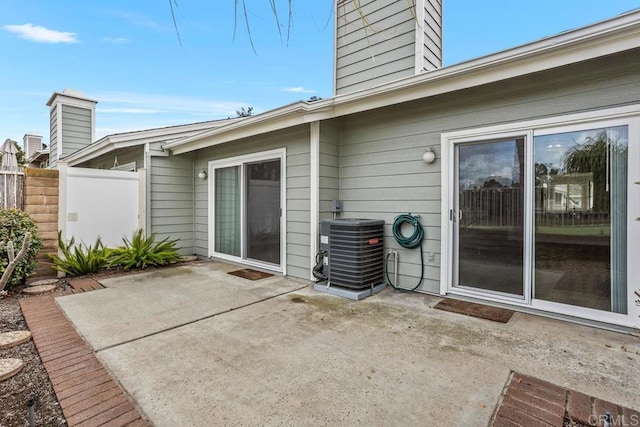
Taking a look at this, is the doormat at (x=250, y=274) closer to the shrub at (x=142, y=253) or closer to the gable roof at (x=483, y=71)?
the shrub at (x=142, y=253)

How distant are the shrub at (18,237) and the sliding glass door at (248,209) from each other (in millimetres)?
2637

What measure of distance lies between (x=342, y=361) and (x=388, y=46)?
4349 millimetres

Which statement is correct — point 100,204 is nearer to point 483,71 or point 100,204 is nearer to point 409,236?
point 409,236

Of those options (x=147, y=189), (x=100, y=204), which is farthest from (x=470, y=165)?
(x=100, y=204)

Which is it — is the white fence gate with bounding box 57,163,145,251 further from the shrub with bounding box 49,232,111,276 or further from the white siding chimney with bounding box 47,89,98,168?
the white siding chimney with bounding box 47,89,98,168

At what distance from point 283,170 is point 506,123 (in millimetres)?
2963

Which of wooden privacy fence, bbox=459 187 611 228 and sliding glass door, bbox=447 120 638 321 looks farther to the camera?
wooden privacy fence, bbox=459 187 611 228

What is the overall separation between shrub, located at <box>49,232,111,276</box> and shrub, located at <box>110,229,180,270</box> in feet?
0.55

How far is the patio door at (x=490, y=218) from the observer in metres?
3.36

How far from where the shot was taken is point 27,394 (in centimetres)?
196

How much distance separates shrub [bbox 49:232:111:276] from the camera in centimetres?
490

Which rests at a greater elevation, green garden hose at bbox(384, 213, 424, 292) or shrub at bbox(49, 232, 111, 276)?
green garden hose at bbox(384, 213, 424, 292)

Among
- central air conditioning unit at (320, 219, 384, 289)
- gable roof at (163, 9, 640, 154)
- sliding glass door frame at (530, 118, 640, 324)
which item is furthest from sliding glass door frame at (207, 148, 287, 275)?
sliding glass door frame at (530, 118, 640, 324)

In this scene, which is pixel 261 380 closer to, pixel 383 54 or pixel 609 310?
pixel 609 310
